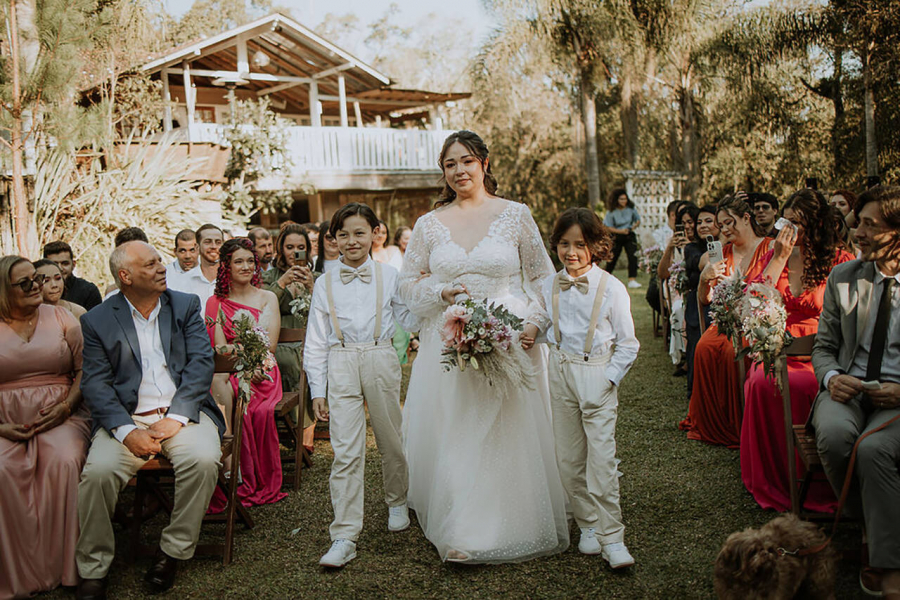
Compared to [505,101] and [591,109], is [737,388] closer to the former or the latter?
Answer: [591,109]

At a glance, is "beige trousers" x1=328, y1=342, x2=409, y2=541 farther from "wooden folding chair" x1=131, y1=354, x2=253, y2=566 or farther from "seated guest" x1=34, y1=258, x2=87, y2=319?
"seated guest" x1=34, y1=258, x2=87, y2=319

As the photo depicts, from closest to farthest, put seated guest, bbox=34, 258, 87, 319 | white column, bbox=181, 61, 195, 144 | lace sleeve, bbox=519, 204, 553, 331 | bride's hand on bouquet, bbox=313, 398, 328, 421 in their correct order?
bride's hand on bouquet, bbox=313, 398, 328, 421
lace sleeve, bbox=519, 204, 553, 331
seated guest, bbox=34, 258, 87, 319
white column, bbox=181, 61, 195, 144

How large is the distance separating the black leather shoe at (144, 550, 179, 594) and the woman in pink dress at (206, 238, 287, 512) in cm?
113

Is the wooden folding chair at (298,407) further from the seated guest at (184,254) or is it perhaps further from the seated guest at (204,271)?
the seated guest at (184,254)

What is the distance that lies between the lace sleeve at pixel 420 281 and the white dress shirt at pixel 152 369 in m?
1.51

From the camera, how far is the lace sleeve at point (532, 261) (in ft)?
14.9

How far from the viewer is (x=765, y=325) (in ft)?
13.6

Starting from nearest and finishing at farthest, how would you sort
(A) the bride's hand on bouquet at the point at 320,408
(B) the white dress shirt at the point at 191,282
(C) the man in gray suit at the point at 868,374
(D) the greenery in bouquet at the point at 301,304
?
(C) the man in gray suit at the point at 868,374
(A) the bride's hand on bouquet at the point at 320,408
(D) the greenery in bouquet at the point at 301,304
(B) the white dress shirt at the point at 191,282

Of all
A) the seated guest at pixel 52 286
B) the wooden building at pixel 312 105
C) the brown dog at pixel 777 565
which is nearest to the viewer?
the brown dog at pixel 777 565

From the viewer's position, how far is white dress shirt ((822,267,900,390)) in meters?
3.75

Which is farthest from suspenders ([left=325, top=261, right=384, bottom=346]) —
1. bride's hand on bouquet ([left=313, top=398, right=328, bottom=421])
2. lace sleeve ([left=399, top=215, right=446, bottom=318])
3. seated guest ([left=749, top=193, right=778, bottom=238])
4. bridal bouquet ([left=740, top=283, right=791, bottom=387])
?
seated guest ([left=749, top=193, right=778, bottom=238])

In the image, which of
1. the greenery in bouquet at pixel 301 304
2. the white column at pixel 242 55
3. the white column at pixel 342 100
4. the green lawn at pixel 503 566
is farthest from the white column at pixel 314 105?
the green lawn at pixel 503 566

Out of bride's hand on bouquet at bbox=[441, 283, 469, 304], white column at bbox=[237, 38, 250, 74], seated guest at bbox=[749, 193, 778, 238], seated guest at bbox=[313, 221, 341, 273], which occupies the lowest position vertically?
bride's hand on bouquet at bbox=[441, 283, 469, 304]

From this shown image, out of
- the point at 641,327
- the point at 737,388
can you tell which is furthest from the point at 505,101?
the point at 737,388
